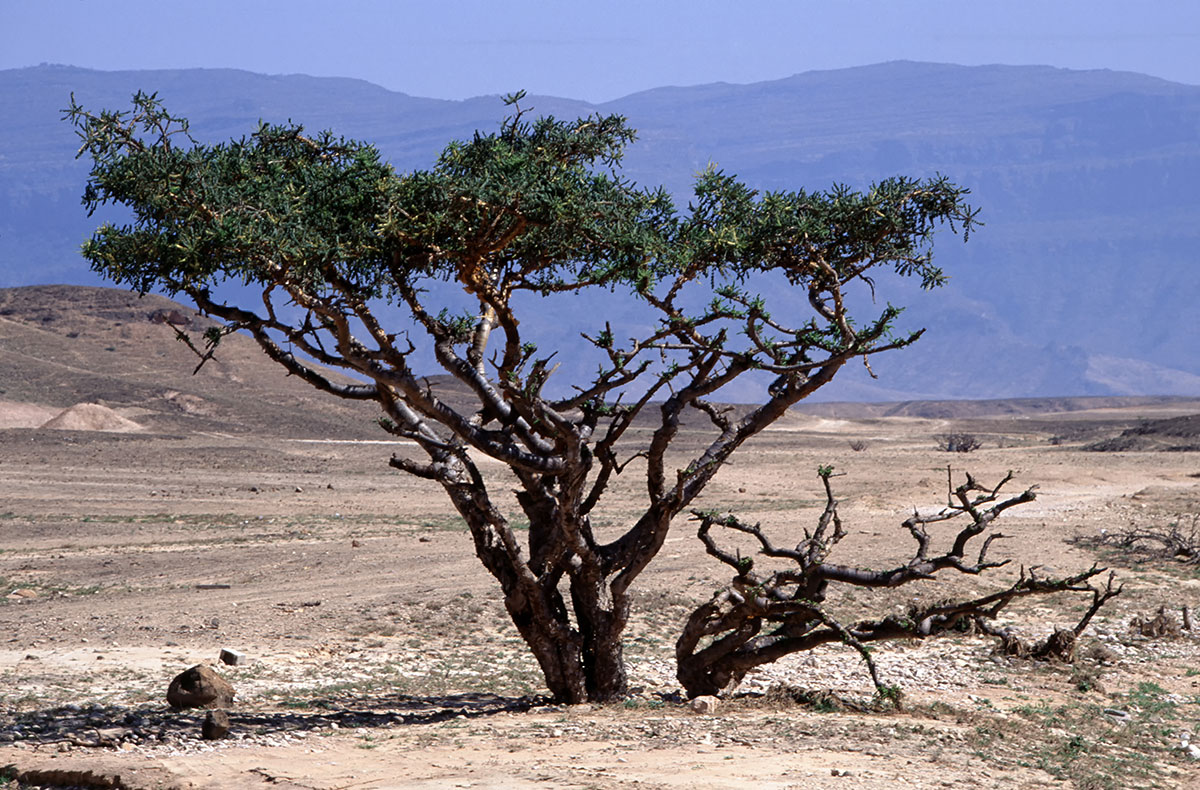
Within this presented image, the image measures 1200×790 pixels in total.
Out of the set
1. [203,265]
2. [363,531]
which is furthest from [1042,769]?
[363,531]

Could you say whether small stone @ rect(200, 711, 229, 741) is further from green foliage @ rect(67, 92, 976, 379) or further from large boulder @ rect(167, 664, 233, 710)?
green foliage @ rect(67, 92, 976, 379)

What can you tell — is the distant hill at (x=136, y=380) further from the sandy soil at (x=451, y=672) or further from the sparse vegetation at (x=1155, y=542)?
the sparse vegetation at (x=1155, y=542)

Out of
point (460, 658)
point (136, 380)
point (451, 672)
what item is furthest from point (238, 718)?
point (136, 380)

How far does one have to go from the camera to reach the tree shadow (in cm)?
873

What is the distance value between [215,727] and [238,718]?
763mm

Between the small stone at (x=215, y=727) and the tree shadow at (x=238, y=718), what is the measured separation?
10 centimetres

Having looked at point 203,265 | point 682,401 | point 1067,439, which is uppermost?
point 203,265

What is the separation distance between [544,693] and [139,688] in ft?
11.0

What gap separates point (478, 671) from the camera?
39.5 feet

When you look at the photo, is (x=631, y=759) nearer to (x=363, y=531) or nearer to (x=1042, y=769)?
(x=1042, y=769)

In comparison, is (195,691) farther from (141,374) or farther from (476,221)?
(141,374)

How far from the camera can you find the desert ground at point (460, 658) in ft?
26.1

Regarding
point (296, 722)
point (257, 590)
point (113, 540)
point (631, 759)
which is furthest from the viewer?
point (113, 540)

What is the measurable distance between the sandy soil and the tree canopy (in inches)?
53.3
